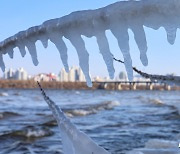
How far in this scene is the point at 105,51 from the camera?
1486 mm

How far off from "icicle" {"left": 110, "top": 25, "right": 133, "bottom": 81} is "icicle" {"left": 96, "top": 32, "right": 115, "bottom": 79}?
0.17 ft

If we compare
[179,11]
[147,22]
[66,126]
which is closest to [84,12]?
[147,22]

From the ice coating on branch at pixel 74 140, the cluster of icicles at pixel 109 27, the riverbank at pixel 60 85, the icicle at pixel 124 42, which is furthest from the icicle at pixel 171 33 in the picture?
the riverbank at pixel 60 85

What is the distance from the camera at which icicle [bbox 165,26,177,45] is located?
1336 millimetres

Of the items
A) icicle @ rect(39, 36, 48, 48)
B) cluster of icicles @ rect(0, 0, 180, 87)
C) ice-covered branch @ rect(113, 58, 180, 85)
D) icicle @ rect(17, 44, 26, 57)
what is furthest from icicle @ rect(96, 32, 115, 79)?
ice-covered branch @ rect(113, 58, 180, 85)

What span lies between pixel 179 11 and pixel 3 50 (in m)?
0.83

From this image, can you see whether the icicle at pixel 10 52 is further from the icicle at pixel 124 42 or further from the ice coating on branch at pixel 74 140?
the ice coating on branch at pixel 74 140

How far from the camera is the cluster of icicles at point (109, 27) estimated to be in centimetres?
138

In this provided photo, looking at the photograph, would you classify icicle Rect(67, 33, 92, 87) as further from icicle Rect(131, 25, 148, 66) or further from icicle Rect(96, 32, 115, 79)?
icicle Rect(131, 25, 148, 66)

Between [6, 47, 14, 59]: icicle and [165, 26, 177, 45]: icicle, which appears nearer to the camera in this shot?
[165, 26, 177, 45]: icicle

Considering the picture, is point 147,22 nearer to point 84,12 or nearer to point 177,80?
point 84,12

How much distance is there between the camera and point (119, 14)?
56.5 inches

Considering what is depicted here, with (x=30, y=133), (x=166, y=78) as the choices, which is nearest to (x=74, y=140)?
(x=166, y=78)

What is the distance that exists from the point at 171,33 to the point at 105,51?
0.27m
